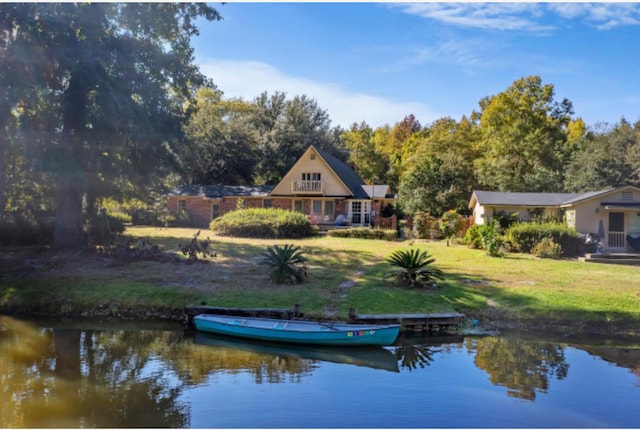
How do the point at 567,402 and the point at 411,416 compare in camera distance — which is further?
the point at 567,402

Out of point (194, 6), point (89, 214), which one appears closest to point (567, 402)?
point (194, 6)

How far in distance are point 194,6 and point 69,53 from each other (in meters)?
6.24

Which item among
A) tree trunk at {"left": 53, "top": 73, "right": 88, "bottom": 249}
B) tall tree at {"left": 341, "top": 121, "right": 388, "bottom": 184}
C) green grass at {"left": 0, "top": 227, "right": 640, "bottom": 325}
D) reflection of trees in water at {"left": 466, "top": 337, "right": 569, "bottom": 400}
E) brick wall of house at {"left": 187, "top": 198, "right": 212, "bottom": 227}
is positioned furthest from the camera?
tall tree at {"left": 341, "top": 121, "right": 388, "bottom": 184}

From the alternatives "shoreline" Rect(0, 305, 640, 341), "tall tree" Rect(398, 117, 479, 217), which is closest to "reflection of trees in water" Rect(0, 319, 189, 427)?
"shoreline" Rect(0, 305, 640, 341)

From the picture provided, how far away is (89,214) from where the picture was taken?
79.6ft

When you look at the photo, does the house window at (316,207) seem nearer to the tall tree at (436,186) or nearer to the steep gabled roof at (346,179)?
the steep gabled roof at (346,179)

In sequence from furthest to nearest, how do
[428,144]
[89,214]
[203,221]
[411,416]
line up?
[428,144] → [203,221] → [89,214] → [411,416]

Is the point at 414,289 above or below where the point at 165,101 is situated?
below

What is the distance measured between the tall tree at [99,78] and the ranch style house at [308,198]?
1762 centimetres

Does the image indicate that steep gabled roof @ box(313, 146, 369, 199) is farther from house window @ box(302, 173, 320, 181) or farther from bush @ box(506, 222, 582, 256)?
bush @ box(506, 222, 582, 256)

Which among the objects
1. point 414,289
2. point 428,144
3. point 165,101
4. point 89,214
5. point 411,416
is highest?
point 428,144

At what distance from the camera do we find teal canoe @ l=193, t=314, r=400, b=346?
11586mm

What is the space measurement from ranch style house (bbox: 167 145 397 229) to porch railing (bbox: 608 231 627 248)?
672 inches

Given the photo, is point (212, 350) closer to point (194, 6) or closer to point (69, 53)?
A: point (69, 53)
